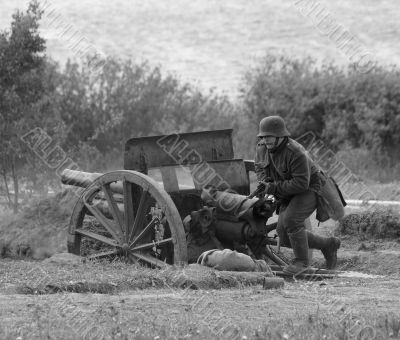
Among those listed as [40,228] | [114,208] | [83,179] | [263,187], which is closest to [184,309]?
[263,187]

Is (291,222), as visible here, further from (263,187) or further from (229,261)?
(229,261)

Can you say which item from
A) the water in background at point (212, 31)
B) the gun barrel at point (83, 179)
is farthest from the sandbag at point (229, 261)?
the water in background at point (212, 31)

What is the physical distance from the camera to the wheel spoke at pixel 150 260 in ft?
34.1

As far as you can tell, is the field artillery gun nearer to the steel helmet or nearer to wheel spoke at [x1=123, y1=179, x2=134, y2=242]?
wheel spoke at [x1=123, y1=179, x2=134, y2=242]

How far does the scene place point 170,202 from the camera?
1023 cm

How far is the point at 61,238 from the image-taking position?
1387 centimetres

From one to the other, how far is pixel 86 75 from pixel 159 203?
15.1 meters

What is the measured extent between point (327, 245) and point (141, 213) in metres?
2.11

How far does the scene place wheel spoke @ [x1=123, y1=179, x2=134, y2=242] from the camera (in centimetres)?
1080

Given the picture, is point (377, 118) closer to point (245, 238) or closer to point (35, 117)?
point (35, 117)

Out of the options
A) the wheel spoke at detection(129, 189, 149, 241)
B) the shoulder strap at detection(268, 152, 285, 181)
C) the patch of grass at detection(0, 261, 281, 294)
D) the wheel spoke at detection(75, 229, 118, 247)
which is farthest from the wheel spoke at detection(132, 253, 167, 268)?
the shoulder strap at detection(268, 152, 285, 181)

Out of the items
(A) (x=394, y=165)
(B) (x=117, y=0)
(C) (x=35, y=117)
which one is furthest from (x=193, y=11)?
(C) (x=35, y=117)

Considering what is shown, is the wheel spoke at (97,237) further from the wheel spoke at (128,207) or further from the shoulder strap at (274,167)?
the shoulder strap at (274,167)

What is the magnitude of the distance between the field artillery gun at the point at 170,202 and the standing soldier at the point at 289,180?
26 cm
